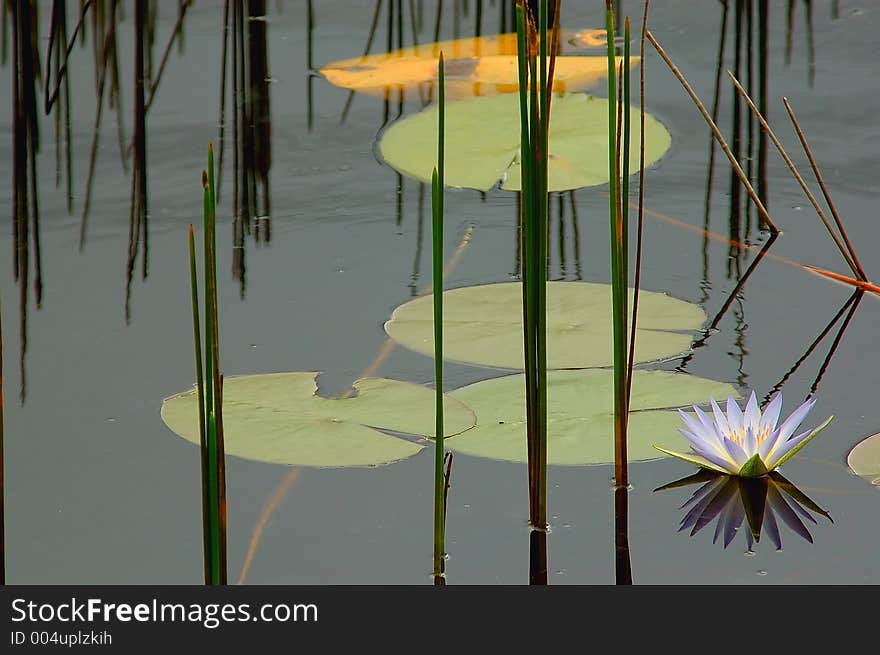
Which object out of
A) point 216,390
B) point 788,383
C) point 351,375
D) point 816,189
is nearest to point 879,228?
point 816,189

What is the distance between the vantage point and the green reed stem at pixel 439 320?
107 centimetres

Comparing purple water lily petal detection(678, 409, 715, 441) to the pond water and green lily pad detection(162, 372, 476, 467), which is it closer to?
the pond water

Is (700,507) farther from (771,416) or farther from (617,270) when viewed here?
(617,270)

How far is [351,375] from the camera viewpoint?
1663mm

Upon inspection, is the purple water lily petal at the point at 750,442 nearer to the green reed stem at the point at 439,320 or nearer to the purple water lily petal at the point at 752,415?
the purple water lily petal at the point at 752,415

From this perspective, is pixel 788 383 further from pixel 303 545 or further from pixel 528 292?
pixel 303 545

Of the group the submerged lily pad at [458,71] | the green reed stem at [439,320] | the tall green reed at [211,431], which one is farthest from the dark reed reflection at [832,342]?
the submerged lily pad at [458,71]

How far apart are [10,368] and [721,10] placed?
2.00 metres

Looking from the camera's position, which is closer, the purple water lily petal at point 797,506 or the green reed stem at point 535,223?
the green reed stem at point 535,223

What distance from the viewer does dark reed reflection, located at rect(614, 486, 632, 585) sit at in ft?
4.23

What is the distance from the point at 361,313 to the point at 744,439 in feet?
2.09

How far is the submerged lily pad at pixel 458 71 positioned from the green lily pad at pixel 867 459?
1392 mm

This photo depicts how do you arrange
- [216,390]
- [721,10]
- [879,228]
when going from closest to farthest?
Result: [216,390] < [879,228] < [721,10]

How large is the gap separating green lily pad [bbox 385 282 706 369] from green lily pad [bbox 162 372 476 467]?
0.14 m
